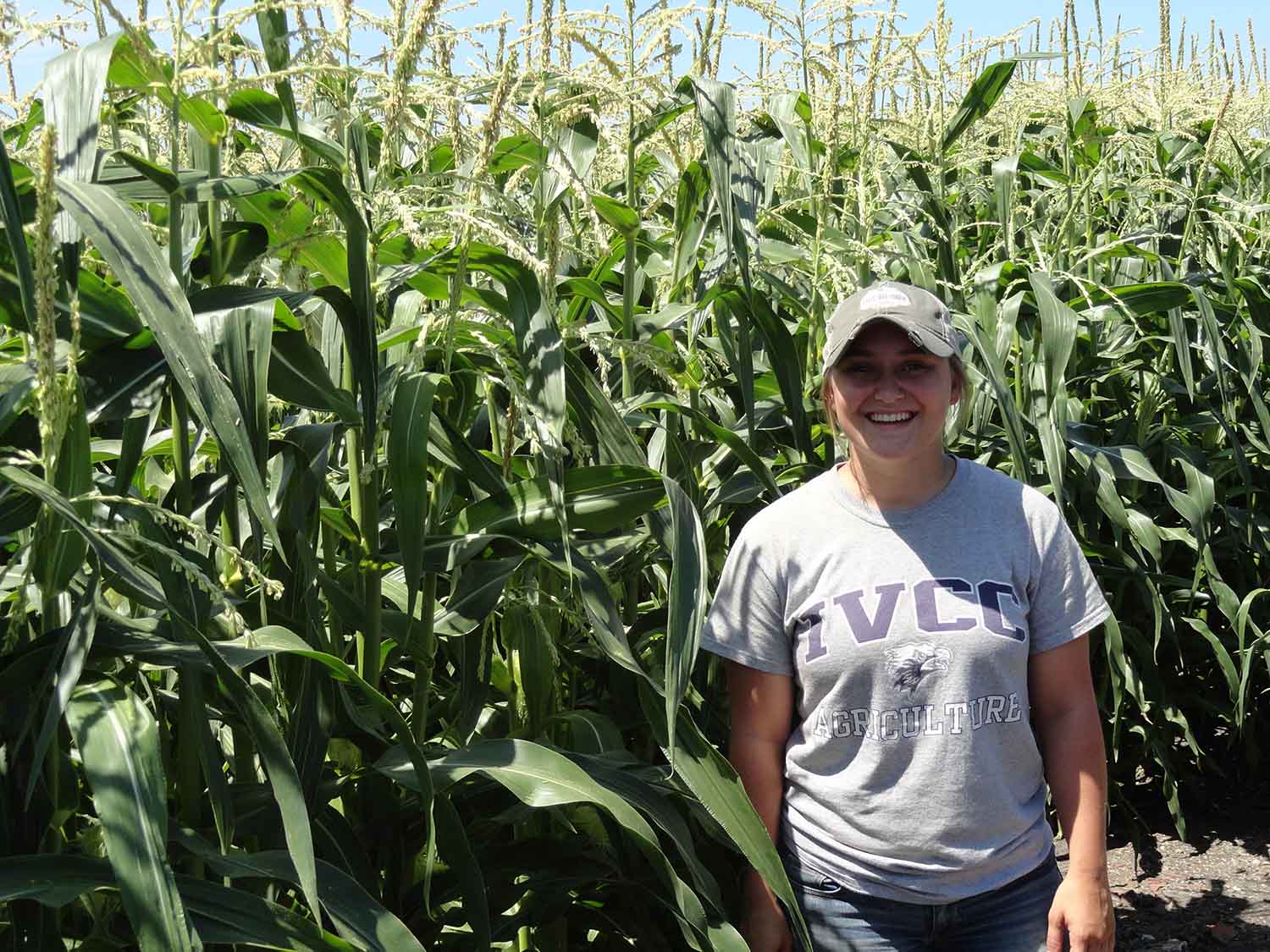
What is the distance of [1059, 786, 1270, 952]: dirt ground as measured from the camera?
299 centimetres

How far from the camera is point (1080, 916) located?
194cm

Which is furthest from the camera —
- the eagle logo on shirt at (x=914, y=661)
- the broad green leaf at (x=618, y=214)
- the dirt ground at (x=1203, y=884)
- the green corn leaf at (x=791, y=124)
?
the dirt ground at (x=1203, y=884)

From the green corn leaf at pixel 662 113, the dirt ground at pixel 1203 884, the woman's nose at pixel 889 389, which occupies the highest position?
the green corn leaf at pixel 662 113

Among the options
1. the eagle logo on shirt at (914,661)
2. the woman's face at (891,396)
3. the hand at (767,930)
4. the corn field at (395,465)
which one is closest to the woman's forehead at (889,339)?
the woman's face at (891,396)

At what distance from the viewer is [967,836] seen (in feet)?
6.20

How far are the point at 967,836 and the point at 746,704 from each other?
1.21 ft

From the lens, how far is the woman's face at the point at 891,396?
6.28 ft

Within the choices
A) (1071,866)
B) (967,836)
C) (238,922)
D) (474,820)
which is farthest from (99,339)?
(1071,866)

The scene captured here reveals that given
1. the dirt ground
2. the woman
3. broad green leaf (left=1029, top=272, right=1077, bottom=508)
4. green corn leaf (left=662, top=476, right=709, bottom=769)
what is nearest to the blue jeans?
the woman

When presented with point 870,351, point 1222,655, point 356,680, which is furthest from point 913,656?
point 1222,655

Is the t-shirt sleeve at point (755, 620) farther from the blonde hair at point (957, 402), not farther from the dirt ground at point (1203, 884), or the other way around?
the dirt ground at point (1203, 884)

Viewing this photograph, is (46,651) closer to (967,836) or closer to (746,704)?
(746,704)

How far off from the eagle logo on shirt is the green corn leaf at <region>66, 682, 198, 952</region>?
1033 millimetres

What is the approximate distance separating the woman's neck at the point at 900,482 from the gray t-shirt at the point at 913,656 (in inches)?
0.7
